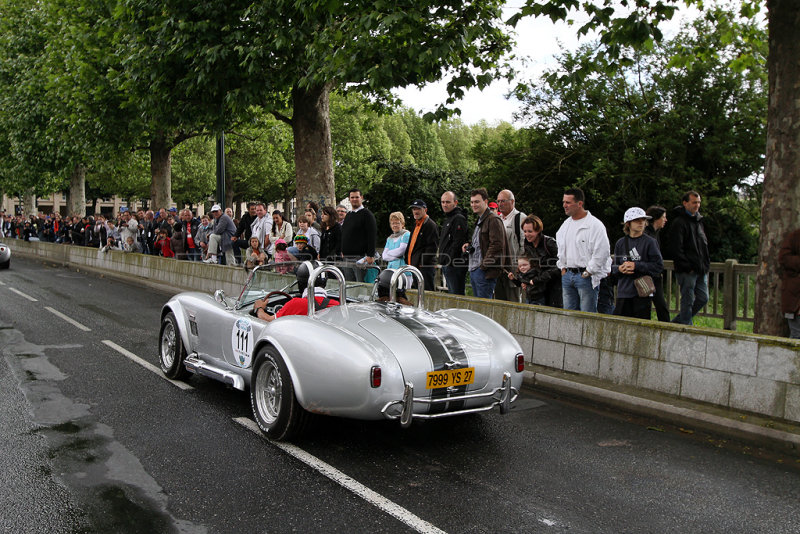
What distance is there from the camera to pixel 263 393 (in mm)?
5402

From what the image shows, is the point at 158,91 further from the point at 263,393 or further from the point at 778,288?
the point at 778,288

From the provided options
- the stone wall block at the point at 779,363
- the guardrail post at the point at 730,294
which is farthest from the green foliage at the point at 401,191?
the stone wall block at the point at 779,363

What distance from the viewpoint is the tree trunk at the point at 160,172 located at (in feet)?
89.2

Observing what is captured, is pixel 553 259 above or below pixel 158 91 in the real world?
below

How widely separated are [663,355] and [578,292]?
1908 mm

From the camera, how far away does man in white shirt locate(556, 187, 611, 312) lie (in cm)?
781

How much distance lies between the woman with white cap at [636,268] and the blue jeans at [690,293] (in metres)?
1.58

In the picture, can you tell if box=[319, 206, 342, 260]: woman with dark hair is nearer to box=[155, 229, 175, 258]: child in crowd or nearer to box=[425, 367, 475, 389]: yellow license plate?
box=[425, 367, 475, 389]: yellow license plate

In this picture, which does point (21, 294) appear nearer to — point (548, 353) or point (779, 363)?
point (548, 353)

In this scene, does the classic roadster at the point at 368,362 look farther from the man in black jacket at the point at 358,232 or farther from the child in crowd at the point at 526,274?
the man in black jacket at the point at 358,232

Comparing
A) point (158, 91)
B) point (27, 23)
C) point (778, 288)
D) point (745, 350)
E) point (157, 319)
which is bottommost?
point (157, 319)

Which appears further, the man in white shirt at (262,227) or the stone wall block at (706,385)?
the man in white shirt at (262,227)

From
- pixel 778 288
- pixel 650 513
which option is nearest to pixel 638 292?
pixel 778 288

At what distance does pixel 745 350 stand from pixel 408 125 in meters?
67.2
